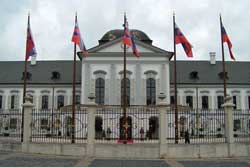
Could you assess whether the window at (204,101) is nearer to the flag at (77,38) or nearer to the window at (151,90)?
the window at (151,90)

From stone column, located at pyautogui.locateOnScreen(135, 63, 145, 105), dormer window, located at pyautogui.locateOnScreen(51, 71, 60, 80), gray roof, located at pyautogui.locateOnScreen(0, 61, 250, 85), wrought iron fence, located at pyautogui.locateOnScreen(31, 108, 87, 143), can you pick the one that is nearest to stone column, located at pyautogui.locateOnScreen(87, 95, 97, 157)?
wrought iron fence, located at pyautogui.locateOnScreen(31, 108, 87, 143)

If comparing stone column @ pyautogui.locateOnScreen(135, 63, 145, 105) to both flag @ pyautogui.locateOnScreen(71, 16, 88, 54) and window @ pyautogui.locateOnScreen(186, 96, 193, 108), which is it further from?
flag @ pyautogui.locateOnScreen(71, 16, 88, 54)

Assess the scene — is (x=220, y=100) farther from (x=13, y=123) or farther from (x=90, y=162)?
(x=90, y=162)

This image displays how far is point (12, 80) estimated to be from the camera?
143ft

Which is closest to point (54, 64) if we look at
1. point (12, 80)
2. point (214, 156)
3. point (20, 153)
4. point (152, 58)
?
point (12, 80)

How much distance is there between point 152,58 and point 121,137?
19.2m

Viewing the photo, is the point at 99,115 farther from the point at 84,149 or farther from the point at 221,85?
the point at 221,85

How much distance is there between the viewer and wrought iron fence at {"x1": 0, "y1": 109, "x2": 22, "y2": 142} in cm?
1801

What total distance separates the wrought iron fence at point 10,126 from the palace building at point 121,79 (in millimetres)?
15490

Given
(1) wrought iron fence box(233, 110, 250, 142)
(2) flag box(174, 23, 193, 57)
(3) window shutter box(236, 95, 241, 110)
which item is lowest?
(1) wrought iron fence box(233, 110, 250, 142)

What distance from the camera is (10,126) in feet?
60.0

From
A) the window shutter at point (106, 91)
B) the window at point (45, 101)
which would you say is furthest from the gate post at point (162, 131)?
the window at point (45, 101)

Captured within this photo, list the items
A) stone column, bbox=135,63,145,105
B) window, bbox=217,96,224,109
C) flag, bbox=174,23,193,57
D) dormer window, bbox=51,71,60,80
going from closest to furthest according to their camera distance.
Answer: flag, bbox=174,23,193,57 → stone column, bbox=135,63,145,105 → window, bbox=217,96,224,109 → dormer window, bbox=51,71,60,80

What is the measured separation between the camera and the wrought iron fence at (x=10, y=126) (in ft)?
59.1
